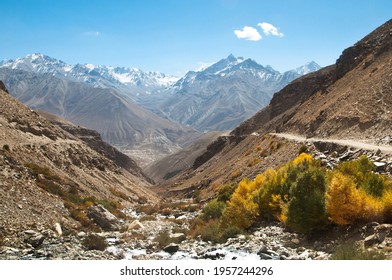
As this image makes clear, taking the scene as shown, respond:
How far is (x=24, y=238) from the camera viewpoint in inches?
770

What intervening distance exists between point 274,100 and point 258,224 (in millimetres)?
94223

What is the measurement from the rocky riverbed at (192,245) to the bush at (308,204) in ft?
2.20

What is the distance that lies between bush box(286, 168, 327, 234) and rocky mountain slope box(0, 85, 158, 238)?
1455cm

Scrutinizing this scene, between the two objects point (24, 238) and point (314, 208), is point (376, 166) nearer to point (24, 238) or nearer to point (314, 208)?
point (314, 208)

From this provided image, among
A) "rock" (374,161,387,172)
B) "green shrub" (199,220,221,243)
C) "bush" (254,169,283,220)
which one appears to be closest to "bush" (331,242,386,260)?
"rock" (374,161,387,172)

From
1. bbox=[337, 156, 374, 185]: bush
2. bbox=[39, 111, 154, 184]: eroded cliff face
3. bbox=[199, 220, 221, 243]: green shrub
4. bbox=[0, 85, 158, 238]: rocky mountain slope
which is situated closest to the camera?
bbox=[337, 156, 374, 185]: bush

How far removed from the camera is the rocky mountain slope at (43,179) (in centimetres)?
2371

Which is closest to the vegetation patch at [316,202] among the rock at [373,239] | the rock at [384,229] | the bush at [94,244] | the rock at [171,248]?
the rock at [384,229]

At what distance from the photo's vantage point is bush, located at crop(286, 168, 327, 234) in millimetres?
16734

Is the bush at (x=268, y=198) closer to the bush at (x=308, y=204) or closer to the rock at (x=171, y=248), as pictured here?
the bush at (x=308, y=204)

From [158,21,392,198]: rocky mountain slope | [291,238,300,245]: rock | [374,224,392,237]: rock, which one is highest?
[158,21,392,198]: rocky mountain slope

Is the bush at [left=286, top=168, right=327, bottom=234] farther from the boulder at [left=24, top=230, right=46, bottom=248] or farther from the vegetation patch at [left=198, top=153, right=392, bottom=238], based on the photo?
the boulder at [left=24, top=230, right=46, bottom=248]

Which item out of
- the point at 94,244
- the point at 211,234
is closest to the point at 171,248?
the point at 211,234
